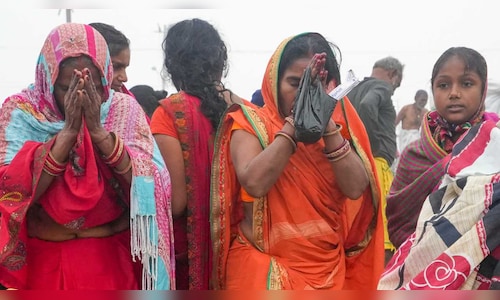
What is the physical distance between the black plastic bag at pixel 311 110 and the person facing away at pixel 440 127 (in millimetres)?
552

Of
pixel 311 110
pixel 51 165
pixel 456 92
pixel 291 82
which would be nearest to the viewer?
pixel 51 165

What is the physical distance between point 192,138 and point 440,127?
1.08 m

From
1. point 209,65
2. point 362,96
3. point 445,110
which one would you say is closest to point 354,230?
point 445,110

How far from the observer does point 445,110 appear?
4.15 meters

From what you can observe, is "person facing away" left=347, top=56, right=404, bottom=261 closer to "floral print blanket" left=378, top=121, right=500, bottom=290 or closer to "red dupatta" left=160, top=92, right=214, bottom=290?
"red dupatta" left=160, top=92, right=214, bottom=290

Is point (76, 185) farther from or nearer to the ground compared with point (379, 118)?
nearer to the ground

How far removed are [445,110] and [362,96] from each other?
8.08 feet

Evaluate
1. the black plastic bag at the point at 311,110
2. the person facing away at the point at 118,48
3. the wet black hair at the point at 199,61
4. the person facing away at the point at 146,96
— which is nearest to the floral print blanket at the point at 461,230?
the black plastic bag at the point at 311,110

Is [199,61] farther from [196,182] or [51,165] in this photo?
[51,165]

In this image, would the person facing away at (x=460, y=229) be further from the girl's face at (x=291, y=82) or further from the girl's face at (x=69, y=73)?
the girl's face at (x=69, y=73)

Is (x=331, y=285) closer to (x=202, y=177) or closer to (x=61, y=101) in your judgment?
(x=202, y=177)

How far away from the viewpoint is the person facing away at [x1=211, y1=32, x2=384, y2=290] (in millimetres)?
3877

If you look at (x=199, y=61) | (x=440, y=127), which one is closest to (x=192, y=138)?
(x=199, y=61)

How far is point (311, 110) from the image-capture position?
3.78 m
